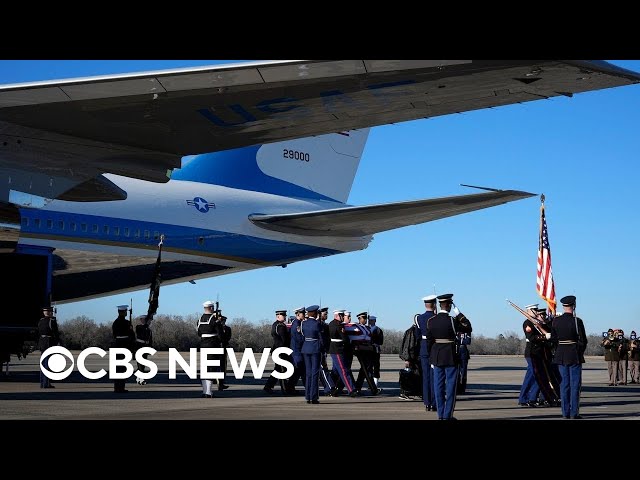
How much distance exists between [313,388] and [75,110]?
694 cm

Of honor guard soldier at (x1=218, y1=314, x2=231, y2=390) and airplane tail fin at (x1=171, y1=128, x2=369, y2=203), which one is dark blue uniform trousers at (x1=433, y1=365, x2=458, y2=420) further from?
airplane tail fin at (x1=171, y1=128, x2=369, y2=203)

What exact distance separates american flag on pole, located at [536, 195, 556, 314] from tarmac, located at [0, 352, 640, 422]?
2006mm

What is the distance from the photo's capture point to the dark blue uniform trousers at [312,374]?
49.7ft

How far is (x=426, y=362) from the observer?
1466 cm

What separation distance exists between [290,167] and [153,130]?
13386 millimetres

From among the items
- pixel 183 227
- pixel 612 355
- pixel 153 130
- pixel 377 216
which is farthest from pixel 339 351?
pixel 612 355

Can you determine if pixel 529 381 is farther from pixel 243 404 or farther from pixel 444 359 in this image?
pixel 243 404

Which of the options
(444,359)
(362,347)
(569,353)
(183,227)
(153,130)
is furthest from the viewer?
(183,227)

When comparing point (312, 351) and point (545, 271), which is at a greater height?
point (545, 271)

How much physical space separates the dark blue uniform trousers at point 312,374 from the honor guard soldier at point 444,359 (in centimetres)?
365

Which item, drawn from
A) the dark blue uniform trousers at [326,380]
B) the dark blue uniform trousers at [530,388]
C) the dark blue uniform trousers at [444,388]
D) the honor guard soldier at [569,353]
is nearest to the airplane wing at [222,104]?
the dark blue uniform trousers at [444,388]

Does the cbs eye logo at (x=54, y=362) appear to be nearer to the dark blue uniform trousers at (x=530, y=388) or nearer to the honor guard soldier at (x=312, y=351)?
the honor guard soldier at (x=312, y=351)
